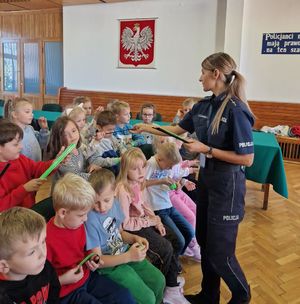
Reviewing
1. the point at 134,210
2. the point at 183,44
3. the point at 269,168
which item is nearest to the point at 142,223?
the point at 134,210

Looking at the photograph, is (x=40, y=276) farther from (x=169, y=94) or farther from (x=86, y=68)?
(x=86, y=68)

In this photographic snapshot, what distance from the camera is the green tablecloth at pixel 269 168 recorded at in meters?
3.36

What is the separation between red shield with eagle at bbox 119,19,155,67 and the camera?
7324 millimetres

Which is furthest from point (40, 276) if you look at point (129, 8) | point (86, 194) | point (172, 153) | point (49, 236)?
point (129, 8)

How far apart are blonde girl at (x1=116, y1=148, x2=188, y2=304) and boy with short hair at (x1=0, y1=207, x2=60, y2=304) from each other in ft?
2.59

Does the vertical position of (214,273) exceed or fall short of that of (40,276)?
it falls short

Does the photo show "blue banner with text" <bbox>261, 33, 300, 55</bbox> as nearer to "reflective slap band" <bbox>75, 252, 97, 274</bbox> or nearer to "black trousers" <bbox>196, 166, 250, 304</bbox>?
"black trousers" <bbox>196, 166, 250, 304</bbox>

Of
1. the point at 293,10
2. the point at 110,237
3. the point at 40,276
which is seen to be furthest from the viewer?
the point at 293,10

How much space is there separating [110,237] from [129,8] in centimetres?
682

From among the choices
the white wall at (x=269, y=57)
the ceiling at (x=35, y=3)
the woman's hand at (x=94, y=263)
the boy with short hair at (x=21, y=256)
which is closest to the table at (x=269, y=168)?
the woman's hand at (x=94, y=263)

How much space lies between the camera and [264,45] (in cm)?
648

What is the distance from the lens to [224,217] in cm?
176

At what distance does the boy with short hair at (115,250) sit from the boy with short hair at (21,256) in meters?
0.40

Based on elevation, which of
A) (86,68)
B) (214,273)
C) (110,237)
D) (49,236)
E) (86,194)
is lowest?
(214,273)
